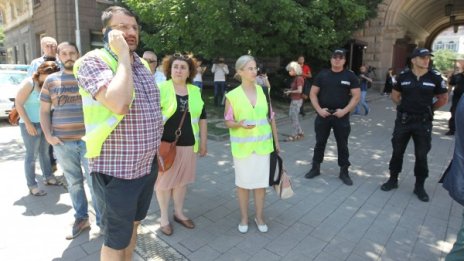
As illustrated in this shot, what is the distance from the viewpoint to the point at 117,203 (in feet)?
6.84

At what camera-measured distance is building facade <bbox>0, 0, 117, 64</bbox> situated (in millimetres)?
18406

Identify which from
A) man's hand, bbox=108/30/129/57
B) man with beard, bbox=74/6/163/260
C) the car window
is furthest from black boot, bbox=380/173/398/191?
the car window

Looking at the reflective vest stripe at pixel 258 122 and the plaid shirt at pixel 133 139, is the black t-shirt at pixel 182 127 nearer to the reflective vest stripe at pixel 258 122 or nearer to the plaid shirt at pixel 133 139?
the reflective vest stripe at pixel 258 122

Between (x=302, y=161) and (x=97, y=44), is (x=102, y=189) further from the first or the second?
(x=97, y=44)

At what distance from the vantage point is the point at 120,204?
2090 millimetres

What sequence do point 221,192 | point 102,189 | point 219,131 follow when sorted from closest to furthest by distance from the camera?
1. point 102,189
2. point 221,192
3. point 219,131

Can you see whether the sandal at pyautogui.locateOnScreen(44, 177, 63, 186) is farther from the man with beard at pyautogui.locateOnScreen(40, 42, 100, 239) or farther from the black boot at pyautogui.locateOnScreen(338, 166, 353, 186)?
the black boot at pyautogui.locateOnScreen(338, 166, 353, 186)

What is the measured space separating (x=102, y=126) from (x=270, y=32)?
28.9 ft

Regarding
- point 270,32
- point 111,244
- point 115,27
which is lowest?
point 111,244

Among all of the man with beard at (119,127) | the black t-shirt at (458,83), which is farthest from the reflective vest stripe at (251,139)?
the black t-shirt at (458,83)

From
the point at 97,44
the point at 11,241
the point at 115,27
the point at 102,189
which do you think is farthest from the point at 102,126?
the point at 97,44

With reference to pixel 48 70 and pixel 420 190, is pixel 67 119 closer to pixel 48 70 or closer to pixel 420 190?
pixel 48 70

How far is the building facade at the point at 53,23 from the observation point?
60.4ft

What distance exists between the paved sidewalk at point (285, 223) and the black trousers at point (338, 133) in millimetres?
379
